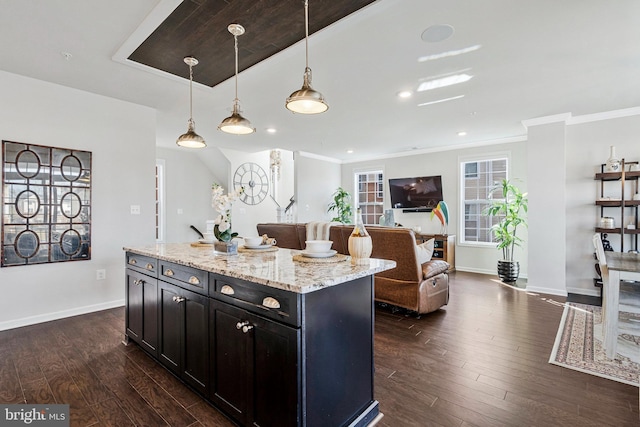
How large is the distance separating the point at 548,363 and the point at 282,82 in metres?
3.54

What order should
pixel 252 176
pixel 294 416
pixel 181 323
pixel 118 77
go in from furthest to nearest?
pixel 252 176 → pixel 118 77 → pixel 181 323 → pixel 294 416

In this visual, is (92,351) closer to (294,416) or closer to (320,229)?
(294,416)

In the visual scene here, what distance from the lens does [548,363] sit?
2.41m

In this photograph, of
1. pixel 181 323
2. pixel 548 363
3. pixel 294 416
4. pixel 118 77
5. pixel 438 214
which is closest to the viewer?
pixel 294 416

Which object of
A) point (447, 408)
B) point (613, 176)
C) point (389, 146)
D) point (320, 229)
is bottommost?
point (447, 408)

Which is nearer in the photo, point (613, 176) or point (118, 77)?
point (118, 77)

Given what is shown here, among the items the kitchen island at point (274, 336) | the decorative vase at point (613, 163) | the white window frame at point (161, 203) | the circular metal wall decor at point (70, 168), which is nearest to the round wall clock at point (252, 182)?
the white window frame at point (161, 203)

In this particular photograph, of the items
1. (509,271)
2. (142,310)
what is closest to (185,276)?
(142,310)

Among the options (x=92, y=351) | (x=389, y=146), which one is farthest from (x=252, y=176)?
(x=92, y=351)

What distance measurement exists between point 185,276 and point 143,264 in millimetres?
744

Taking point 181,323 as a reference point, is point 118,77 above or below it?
above

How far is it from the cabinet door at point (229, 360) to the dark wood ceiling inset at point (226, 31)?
1.98 metres

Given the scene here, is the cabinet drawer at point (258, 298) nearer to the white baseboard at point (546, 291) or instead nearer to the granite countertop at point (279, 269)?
the granite countertop at point (279, 269)

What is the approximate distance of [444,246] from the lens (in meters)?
6.01
